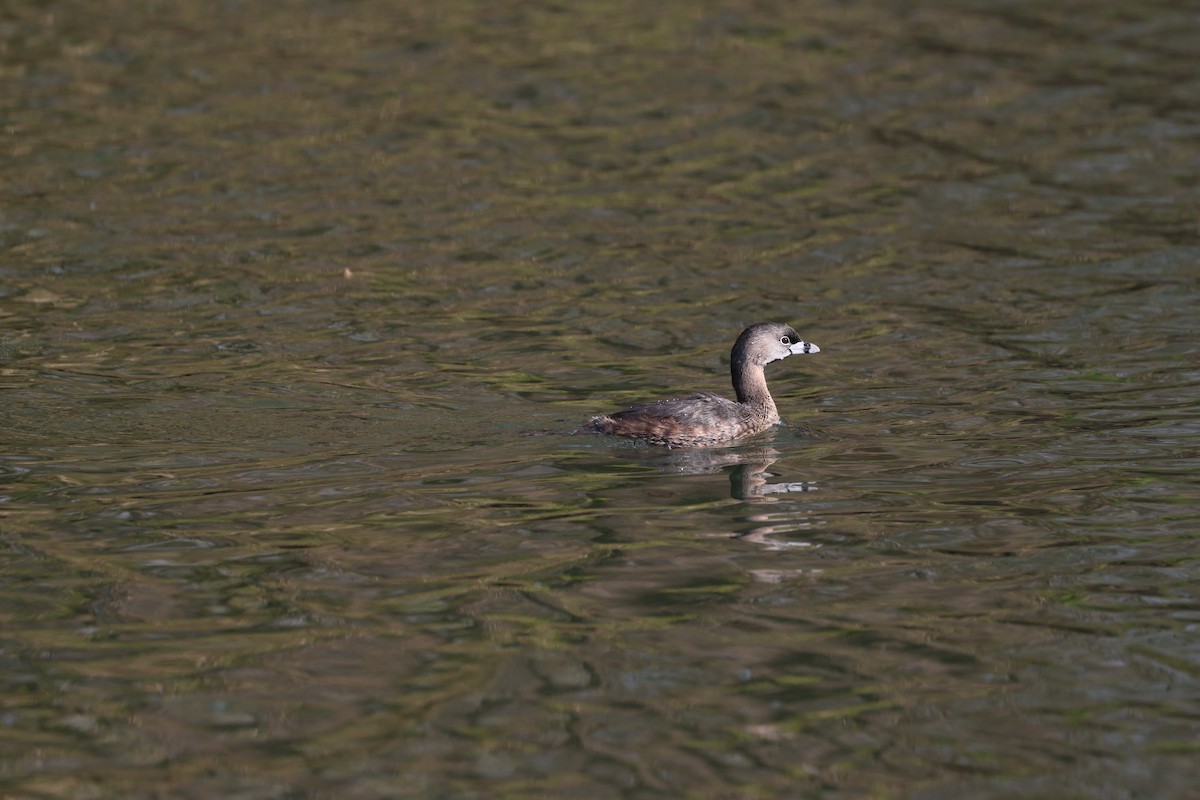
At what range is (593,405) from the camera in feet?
47.3

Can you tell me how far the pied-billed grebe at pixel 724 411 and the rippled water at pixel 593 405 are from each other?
0.46ft

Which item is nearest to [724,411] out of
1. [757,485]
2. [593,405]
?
[757,485]

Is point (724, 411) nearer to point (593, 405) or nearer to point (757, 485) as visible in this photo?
point (757, 485)

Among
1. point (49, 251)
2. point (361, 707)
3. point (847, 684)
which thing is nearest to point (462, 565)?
point (361, 707)

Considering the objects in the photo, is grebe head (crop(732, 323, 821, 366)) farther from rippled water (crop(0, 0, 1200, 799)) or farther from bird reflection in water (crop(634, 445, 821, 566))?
bird reflection in water (crop(634, 445, 821, 566))

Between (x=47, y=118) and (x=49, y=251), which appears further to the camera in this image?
(x=47, y=118)

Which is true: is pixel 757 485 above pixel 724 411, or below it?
below

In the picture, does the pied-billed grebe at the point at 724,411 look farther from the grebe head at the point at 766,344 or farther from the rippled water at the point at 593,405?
the rippled water at the point at 593,405

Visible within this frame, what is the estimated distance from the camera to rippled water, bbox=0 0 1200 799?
887 centimetres

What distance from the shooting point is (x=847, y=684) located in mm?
9219

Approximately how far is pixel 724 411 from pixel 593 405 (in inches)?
52.1

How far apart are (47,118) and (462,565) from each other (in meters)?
14.8

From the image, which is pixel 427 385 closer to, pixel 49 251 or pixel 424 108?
pixel 49 251

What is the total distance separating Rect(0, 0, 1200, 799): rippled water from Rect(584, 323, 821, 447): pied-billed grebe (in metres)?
0.14
